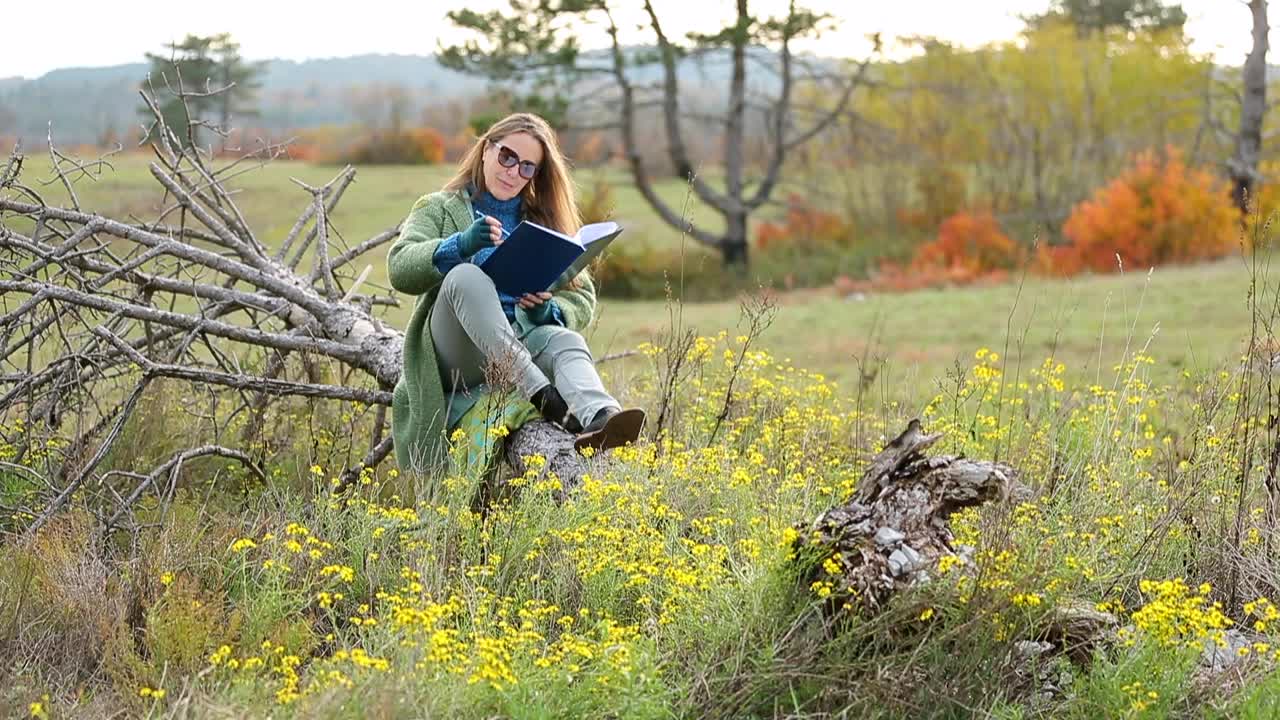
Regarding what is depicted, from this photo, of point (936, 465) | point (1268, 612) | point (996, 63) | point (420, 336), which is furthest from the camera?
point (996, 63)

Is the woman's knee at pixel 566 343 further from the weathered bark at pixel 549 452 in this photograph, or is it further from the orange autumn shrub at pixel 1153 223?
the orange autumn shrub at pixel 1153 223

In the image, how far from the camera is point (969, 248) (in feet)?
94.9

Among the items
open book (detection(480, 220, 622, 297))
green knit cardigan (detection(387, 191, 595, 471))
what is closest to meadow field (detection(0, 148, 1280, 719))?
green knit cardigan (detection(387, 191, 595, 471))

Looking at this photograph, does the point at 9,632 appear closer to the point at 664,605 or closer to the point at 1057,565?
the point at 664,605

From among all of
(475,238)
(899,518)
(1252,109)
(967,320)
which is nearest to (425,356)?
(475,238)

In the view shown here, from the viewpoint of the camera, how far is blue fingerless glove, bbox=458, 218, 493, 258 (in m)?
5.24

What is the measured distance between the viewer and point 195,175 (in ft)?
23.7

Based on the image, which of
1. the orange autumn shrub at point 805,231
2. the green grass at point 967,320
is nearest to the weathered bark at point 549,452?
the green grass at point 967,320

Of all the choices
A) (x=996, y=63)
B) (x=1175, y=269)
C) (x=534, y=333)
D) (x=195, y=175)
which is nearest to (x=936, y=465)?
(x=534, y=333)

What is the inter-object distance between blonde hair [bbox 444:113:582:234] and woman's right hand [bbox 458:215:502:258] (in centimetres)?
54

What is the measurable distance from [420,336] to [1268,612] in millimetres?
3300

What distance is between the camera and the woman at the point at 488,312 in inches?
207

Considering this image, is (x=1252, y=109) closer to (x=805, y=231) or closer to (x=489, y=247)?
(x=805, y=231)

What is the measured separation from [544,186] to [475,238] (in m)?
0.68
